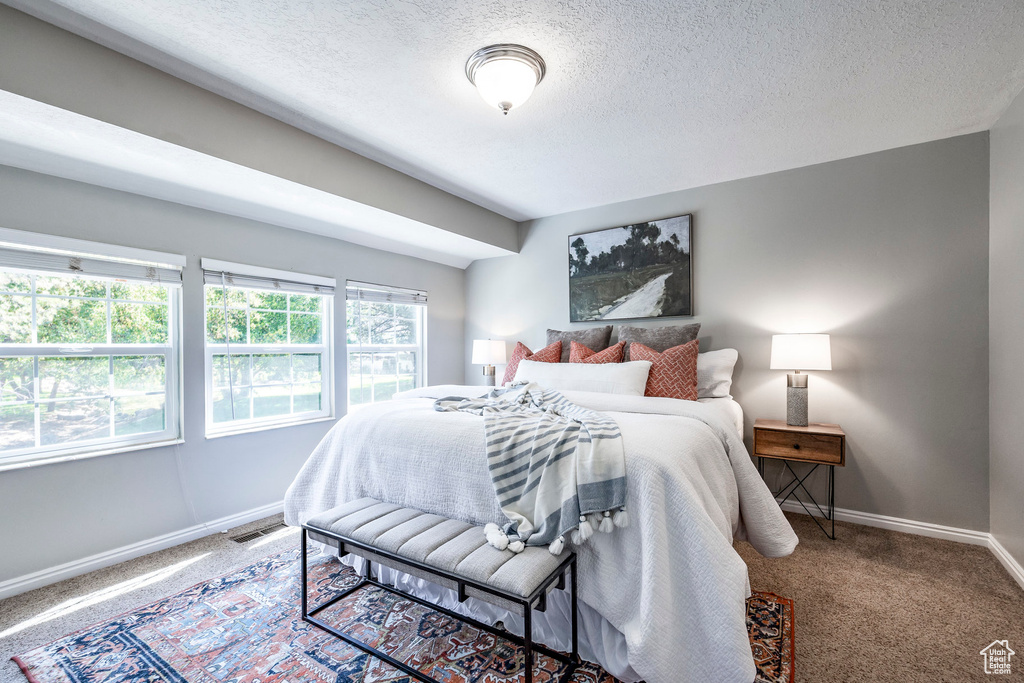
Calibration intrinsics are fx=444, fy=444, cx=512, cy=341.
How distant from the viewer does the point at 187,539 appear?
2695mm

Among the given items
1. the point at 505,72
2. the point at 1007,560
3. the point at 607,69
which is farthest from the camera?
the point at 1007,560

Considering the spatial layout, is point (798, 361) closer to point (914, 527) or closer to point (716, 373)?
point (716, 373)

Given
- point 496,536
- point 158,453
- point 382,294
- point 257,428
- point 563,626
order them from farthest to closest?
point 382,294, point 257,428, point 158,453, point 563,626, point 496,536

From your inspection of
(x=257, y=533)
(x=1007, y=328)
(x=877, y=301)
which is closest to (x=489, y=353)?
(x=257, y=533)

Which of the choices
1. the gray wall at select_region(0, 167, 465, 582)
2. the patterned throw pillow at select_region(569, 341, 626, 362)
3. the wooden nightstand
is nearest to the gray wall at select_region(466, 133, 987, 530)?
the wooden nightstand

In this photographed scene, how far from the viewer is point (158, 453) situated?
8.58 ft

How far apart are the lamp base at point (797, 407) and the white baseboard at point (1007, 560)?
1047 mm

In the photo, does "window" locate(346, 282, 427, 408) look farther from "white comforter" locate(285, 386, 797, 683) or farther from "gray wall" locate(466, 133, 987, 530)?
"gray wall" locate(466, 133, 987, 530)

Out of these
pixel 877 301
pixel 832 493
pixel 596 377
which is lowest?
pixel 832 493

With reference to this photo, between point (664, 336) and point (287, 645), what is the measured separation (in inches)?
112

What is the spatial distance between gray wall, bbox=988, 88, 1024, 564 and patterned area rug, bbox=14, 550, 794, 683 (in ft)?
4.65

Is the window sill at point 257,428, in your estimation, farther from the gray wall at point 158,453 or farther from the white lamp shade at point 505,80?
the white lamp shade at point 505,80

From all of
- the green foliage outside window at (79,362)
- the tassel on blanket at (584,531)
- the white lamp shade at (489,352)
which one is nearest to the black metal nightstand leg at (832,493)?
the tassel on blanket at (584,531)

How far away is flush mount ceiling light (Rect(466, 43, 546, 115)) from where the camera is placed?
1.84m
